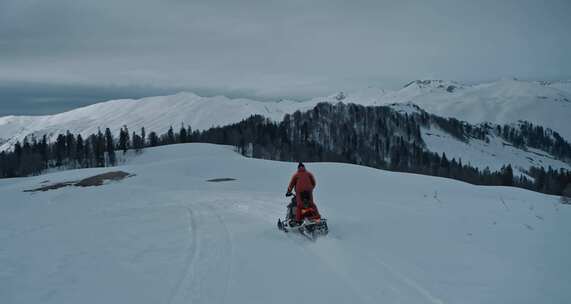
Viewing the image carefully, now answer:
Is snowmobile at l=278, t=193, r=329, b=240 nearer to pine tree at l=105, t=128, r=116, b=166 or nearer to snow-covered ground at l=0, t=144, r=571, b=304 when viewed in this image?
snow-covered ground at l=0, t=144, r=571, b=304

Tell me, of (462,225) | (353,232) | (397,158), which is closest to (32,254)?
(353,232)

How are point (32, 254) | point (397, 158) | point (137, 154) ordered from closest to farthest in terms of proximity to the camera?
1. point (32, 254)
2. point (137, 154)
3. point (397, 158)

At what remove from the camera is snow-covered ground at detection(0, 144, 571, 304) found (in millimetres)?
7039

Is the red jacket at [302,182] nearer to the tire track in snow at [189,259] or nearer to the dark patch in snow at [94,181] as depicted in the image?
the tire track in snow at [189,259]

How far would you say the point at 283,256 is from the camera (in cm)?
977

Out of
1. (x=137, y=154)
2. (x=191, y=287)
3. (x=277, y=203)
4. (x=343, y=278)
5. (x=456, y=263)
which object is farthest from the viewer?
(x=137, y=154)

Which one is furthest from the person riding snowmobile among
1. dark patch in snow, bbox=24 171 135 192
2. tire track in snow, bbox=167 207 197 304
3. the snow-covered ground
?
dark patch in snow, bbox=24 171 135 192

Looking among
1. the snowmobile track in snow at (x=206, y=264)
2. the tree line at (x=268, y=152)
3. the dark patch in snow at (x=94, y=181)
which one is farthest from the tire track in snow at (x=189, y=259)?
the tree line at (x=268, y=152)

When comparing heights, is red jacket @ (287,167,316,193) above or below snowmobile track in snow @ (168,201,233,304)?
above

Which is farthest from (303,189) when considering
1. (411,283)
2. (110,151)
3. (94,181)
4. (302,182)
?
(110,151)

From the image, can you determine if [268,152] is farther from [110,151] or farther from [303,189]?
[303,189]

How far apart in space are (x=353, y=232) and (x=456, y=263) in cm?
398

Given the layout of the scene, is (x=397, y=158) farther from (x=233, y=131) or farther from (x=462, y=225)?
(x=462, y=225)

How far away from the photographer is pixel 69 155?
11325 cm
